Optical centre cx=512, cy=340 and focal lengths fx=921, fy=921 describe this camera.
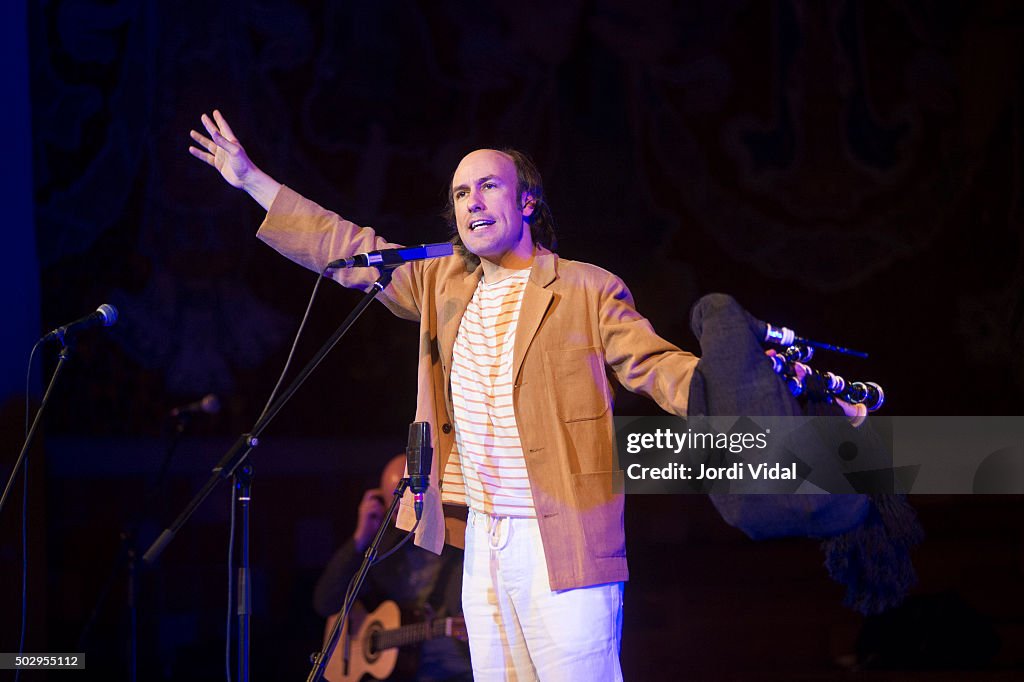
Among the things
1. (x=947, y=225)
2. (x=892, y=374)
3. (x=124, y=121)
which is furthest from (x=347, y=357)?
(x=947, y=225)

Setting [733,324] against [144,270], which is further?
[144,270]

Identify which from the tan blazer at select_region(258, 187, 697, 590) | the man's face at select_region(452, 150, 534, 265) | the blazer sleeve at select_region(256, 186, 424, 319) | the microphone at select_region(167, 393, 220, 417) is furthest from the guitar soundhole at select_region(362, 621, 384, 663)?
the man's face at select_region(452, 150, 534, 265)

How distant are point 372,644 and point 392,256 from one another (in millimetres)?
2202

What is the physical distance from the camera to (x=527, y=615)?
2.25 m

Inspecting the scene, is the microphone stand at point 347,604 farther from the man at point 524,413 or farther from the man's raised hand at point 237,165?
the man's raised hand at point 237,165

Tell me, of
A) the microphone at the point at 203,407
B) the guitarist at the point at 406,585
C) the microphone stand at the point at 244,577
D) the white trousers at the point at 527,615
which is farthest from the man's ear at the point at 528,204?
the guitarist at the point at 406,585

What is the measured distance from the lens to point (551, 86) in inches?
153

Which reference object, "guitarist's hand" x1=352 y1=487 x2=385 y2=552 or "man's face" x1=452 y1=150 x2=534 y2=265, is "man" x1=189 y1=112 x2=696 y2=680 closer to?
"man's face" x1=452 y1=150 x2=534 y2=265

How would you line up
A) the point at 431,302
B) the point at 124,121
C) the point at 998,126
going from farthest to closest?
the point at 124,121 → the point at 998,126 → the point at 431,302

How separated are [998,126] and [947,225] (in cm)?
44

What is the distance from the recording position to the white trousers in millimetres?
2188

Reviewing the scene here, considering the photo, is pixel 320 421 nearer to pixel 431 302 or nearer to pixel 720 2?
pixel 431 302

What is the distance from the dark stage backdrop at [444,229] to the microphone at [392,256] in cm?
159

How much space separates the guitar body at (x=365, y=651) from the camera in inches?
151
